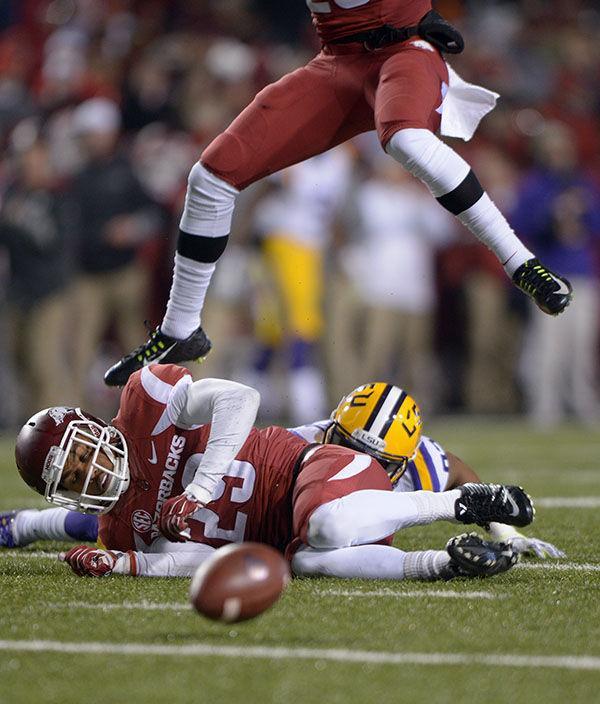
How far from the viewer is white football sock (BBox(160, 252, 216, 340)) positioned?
4738mm

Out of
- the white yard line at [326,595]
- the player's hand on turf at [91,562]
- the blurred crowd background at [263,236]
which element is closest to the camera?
the white yard line at [326,595]

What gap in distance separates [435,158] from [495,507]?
3.54ft

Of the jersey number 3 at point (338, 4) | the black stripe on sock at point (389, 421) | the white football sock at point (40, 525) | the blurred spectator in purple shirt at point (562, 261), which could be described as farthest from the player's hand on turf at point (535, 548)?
the blurred spectator in purple shirt at point (562, 261)

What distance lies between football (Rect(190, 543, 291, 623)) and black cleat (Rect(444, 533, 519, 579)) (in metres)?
0.88

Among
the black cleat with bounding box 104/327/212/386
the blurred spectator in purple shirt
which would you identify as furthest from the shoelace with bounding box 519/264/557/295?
the blurred spectator in purple shirt

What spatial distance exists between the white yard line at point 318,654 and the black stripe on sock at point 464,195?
183cm

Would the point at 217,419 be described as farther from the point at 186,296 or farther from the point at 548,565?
the point at 548,565

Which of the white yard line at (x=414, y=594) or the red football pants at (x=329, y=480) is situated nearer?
the white yard line at (x=414, y=594)

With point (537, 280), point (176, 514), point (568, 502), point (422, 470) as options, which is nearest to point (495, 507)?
point (422, 470)

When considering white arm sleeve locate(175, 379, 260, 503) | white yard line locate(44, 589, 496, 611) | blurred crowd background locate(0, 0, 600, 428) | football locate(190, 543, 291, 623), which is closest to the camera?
football locate(190, 543, 291, 623)

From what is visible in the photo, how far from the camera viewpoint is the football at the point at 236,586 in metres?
3.03

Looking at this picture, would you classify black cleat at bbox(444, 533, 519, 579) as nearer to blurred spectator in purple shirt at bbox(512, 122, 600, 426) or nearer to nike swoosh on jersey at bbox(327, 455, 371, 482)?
nike swoosh on jersey at bbox(327, 455, 371, 482)

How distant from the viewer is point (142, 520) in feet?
13.8

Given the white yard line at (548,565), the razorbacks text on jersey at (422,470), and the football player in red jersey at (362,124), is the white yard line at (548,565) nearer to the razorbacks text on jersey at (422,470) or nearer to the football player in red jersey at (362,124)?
the razorbacks text on jersey at (422,470)
